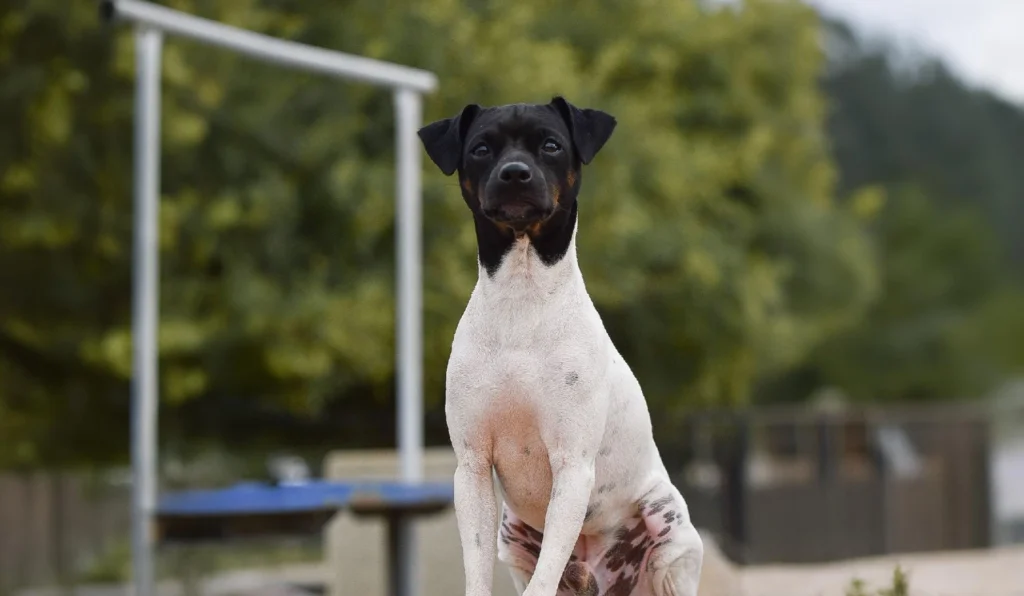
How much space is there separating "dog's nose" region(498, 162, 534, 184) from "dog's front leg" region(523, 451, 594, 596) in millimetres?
681

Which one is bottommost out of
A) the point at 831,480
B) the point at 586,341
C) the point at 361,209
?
the point at 831,480

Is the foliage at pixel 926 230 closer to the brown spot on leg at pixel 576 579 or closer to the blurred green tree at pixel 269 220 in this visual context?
the blurred green tree at pixel 269 220

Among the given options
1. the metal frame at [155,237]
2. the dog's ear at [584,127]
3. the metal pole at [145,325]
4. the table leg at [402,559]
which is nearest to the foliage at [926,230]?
the metal frame at [155,237]

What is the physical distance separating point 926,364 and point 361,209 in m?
27.8

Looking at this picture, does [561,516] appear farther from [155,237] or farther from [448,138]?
[155,237]

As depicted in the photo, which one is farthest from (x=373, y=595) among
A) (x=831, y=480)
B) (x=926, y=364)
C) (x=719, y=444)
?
(x=926, y=364)

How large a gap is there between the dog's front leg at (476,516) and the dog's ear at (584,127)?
0.82 m

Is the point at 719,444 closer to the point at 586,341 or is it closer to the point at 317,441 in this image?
the point at 317,441

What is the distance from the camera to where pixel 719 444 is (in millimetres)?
20484

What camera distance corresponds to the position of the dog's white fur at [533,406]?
3555 millimetres

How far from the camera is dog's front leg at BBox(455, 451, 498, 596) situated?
359 centimetres

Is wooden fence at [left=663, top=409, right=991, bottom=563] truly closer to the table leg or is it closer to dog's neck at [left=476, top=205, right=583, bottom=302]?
the table leg

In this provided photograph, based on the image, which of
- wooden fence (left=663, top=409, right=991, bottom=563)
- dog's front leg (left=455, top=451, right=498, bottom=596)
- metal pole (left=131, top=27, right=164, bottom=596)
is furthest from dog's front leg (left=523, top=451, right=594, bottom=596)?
wooden fence (left=663, top=409, right=991, bottom=563)

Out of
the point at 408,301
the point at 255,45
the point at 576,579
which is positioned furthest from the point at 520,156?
the point at 408,301
